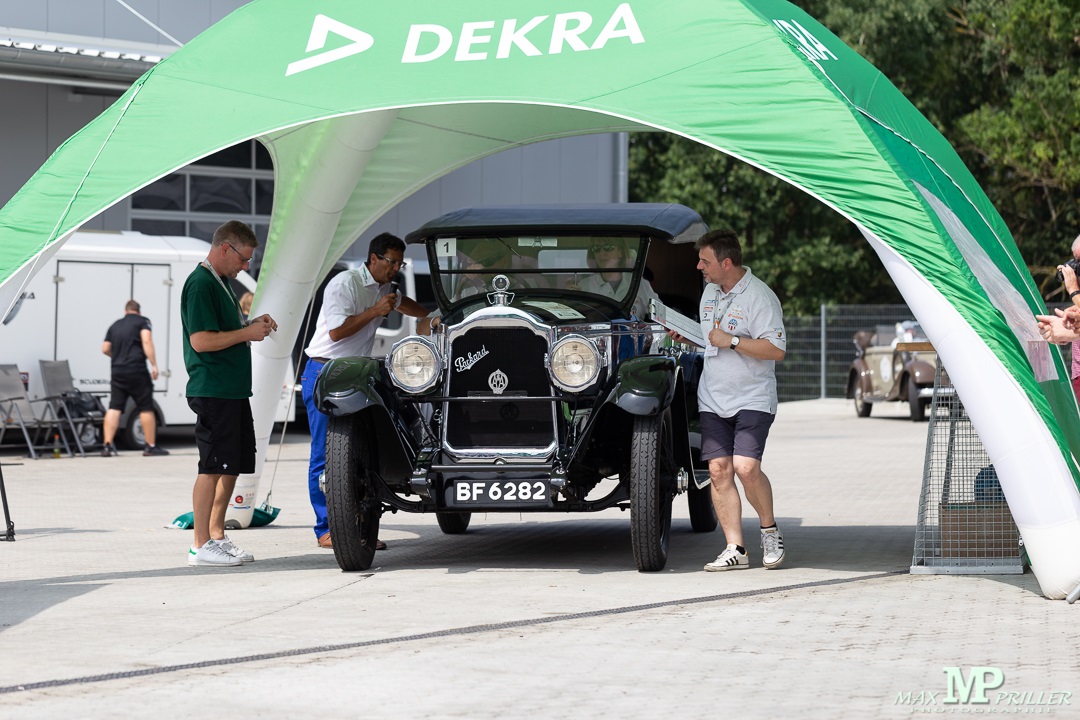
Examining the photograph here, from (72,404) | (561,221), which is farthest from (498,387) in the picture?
(72,404)

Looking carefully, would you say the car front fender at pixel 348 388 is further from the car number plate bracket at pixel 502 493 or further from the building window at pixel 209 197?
the building window at pixel 209 197

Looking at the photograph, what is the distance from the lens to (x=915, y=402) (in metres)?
24.3

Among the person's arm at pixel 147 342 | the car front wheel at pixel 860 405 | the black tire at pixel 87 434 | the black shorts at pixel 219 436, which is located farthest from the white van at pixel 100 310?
the car front wheel at pixel 860 405

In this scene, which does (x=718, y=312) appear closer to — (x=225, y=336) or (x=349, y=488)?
(x=349, y=488)

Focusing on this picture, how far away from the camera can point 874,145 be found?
7.71 meters

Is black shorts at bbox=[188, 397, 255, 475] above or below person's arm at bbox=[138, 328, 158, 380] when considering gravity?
below

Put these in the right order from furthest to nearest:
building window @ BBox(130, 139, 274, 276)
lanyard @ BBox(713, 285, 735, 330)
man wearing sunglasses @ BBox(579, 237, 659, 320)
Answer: building window @ BBox(130, 139, 274, 276) → man wearing sunglasses @ BBox(579, 237, 659, 320) → lanyard @ BBox(713, 285, 735, 330)

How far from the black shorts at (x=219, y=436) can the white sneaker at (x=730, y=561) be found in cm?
276

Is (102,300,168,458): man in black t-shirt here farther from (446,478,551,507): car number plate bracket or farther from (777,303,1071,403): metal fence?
(777,303,1071,403): metal fence

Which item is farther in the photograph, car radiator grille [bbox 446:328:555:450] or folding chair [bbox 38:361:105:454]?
folding chair [bbox 38:361:105:454]

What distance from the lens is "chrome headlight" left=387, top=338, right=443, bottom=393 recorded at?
8.62m

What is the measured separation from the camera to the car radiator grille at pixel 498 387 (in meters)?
8.66

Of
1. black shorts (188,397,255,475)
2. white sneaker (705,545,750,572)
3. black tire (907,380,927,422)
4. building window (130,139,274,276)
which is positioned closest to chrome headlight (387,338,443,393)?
black shorts (188,397,255,475)

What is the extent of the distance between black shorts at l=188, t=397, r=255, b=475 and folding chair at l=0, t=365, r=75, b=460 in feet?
31.2
